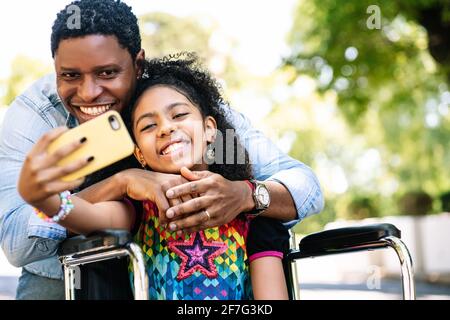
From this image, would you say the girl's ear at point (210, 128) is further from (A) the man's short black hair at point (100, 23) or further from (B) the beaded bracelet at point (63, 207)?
(B) the beaded bracelet at point (63, 207)

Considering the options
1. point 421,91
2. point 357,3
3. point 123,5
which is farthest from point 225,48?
point 123,5

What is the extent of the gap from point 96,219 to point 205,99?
0.62m

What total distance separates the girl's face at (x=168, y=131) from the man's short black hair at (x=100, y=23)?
264 millimetres

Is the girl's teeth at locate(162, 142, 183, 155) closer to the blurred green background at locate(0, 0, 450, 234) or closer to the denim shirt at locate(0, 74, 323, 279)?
the denim shirt at locate(0, 74, 323, 279)

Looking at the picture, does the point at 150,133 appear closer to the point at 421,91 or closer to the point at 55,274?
the point at 55,274

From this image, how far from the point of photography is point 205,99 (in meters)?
2.27

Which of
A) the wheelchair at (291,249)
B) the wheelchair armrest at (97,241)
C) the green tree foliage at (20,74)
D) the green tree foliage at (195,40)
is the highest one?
the green tree foliage at (195,40)

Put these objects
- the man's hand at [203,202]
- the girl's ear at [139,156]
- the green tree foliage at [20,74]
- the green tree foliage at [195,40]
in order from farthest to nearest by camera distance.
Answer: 1. the green tree foliage at [195,40]
2. the green tree foliage at [20,74]
3. the girl's ear at [139,156]
4. the man's hand at [203,202]

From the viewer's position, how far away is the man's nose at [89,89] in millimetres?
2166

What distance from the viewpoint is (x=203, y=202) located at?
6.06ft

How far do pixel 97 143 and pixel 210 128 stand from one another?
0.73 m

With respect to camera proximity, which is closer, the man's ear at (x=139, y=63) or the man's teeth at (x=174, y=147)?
the man's teeth at (x=174, y=147)

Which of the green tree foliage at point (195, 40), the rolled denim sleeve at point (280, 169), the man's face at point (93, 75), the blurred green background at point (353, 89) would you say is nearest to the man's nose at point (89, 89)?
the man's face at point (93, 75)

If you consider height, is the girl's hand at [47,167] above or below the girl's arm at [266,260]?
above
